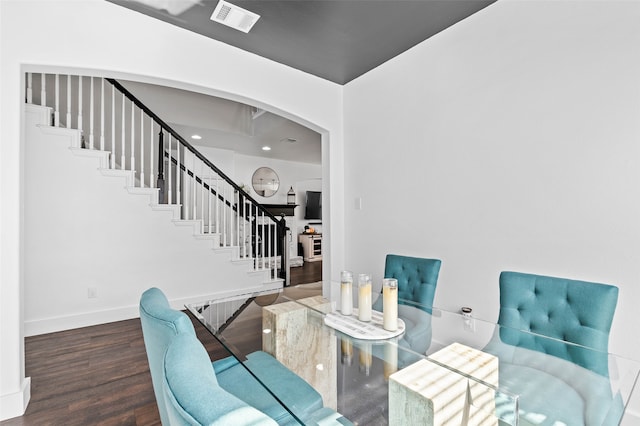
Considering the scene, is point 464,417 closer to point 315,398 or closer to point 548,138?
point 315,398

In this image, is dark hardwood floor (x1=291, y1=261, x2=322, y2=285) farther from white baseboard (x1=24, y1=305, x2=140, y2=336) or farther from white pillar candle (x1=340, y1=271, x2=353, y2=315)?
white pillar candle (x1=340, y1=271, x2=353, y2=315)

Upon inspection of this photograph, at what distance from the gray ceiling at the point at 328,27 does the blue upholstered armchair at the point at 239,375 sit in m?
2.15

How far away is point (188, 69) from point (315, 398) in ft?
8.60

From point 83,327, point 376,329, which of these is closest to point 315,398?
point 376,329

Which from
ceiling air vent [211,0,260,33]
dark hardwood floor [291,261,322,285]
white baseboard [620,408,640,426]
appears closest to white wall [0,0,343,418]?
ceiling air vent [211,0,260,33]

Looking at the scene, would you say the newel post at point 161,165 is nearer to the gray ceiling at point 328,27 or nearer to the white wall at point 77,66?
the white wall at point 77,66

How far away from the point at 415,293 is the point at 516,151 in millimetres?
1201

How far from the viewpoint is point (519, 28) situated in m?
2.11

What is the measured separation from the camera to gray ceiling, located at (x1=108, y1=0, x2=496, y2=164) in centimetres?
224

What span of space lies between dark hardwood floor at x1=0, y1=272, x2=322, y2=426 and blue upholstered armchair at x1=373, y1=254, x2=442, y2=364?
642 millimetres

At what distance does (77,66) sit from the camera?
214 cm

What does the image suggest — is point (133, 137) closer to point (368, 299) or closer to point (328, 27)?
point (328, 27)

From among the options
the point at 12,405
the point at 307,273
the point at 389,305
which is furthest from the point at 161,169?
the point at 389,305

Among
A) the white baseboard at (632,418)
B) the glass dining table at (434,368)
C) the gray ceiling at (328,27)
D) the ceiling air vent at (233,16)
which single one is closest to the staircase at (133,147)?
the gray ceiling at (328,27)
